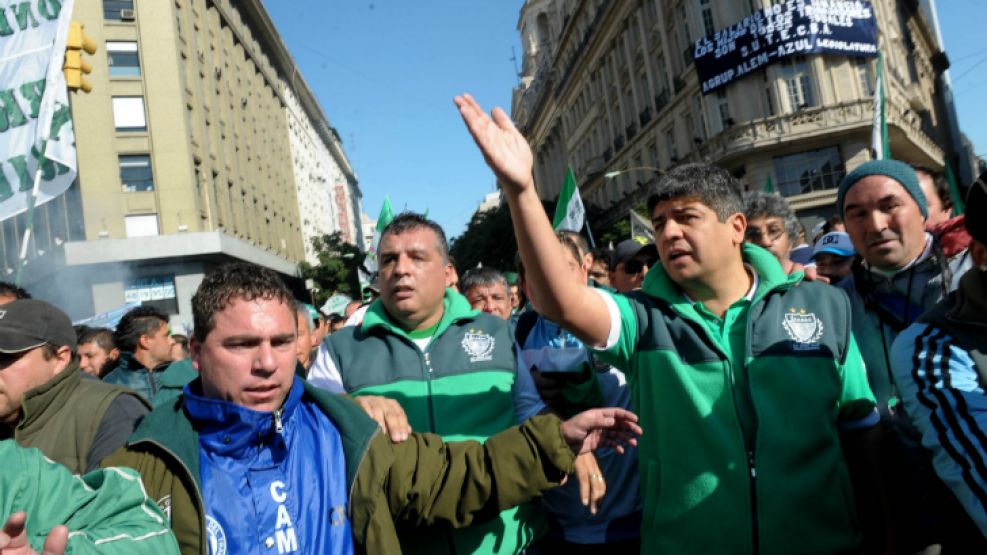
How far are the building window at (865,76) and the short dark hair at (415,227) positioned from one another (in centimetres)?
2884

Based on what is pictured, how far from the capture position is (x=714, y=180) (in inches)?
99.4

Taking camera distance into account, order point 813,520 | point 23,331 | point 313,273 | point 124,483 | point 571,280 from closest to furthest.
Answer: point 124,483 → point 571,280 → point 813,520 → point 23,331 → point 313,273

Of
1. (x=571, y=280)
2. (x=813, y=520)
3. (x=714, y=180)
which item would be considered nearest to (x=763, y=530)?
(x=813, y=520)

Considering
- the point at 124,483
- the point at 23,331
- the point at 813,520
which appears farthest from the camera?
the point at 23,331

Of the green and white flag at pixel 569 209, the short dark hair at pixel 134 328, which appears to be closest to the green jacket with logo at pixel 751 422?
the short dark hair at pixel 134 328

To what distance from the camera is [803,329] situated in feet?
7.76

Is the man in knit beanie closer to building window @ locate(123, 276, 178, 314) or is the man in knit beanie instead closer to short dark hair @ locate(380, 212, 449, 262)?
short dark hair @ locate(380, 212, 449, 262)

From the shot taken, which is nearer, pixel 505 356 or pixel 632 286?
pixel 505 356

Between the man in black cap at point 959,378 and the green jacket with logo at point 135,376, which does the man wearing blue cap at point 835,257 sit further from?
the green jacket with logo at point 135,376

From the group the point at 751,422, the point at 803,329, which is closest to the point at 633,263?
the point at 803,329

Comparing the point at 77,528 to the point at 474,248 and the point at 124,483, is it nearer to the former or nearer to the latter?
the point at 124,483

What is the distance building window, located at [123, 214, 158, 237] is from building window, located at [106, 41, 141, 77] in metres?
6.01

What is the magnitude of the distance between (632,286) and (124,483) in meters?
3.63

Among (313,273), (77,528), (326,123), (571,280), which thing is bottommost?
(77,528)
